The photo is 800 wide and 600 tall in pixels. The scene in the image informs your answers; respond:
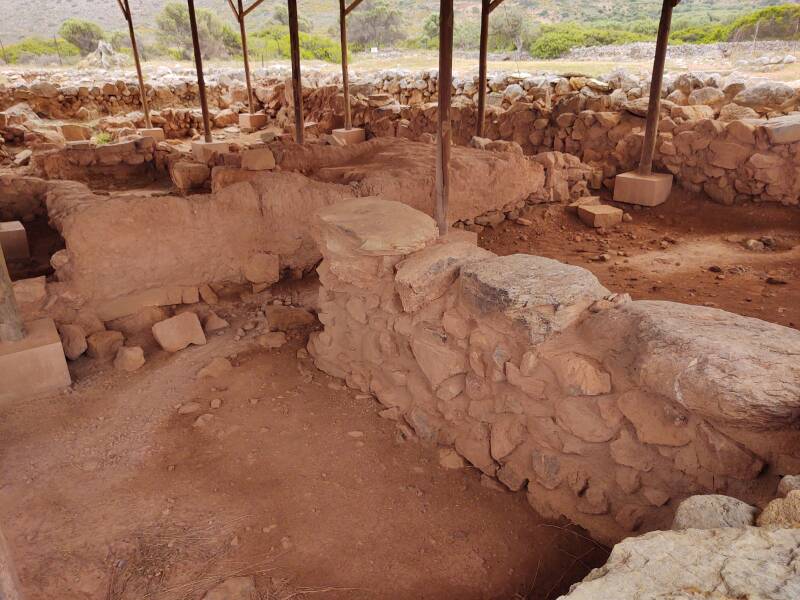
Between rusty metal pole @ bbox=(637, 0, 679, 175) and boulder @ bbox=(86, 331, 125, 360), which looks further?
rusty metal pole @ bbox=(637, 0, 679, 175)

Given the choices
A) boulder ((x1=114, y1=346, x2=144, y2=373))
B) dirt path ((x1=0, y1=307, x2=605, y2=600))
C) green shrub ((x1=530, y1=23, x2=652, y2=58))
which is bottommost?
dirt path ((x1=0, y1=307, x2=605, y2=600))

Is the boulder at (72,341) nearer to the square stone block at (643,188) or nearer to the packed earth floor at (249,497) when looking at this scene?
the packed earth floor at (249,497)

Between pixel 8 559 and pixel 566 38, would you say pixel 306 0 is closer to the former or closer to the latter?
pixel 566 38

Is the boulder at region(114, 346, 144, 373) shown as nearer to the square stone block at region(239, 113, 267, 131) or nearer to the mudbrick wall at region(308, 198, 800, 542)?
the mudbrick wall at region(308, 198, 800, 542)

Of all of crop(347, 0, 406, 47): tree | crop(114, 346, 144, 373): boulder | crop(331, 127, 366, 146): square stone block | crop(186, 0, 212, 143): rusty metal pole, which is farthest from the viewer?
crop(347, 0, 406, 47): tree

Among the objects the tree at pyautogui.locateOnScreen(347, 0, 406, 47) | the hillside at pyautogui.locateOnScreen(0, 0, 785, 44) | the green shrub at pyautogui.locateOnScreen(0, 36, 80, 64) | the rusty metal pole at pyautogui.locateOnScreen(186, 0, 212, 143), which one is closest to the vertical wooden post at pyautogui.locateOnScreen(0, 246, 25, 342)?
the rusty metal pole at pyautogui.locateOnScreen(186, 0, 212, 143)

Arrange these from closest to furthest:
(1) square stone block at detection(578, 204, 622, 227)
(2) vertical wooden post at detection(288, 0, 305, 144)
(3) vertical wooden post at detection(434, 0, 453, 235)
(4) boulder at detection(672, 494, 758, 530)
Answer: (4) boulder at detection(672, 494, 758, 530)
(3) vertical wooden post at detection(434, 0, 453, 235)
(1) square stone block at detection(578, 204, 622, 227)
(2) vertical wooden post at detection(288, 0, 305, 144)

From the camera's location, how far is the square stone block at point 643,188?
762 cm

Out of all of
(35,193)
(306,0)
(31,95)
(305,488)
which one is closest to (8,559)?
(305,488)

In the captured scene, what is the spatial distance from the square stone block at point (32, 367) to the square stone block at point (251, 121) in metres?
12.9

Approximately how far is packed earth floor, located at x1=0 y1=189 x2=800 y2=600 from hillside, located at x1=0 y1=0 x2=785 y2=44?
31.0 metres

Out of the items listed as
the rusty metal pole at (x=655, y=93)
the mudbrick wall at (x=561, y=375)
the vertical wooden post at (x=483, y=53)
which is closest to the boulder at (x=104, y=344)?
the mudbrick wall at (x=561, y=375)

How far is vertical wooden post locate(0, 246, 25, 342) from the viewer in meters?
3.80

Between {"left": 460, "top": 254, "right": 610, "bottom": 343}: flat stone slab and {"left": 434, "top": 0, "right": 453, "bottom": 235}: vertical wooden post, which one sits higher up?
{"left": 434, "top": 0, "right": 453, "bottom": 235}: vertical wooden post
